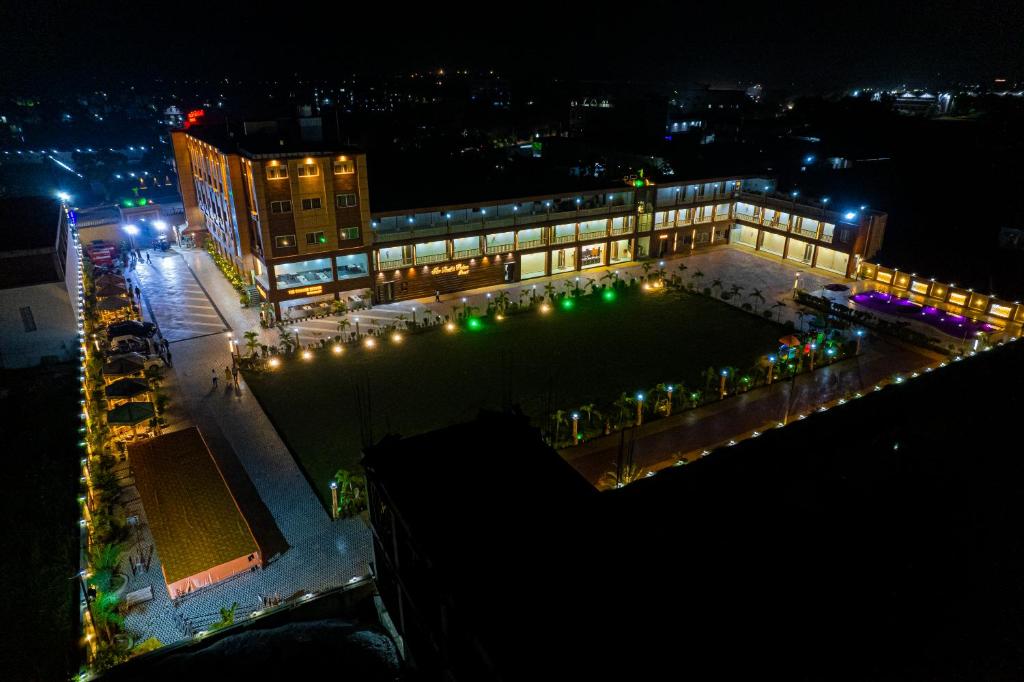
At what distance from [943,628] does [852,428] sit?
7895mm

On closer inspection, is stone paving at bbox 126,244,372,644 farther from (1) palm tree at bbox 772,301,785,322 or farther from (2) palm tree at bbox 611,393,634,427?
(1) palm tree at bbox 772,301,785,322

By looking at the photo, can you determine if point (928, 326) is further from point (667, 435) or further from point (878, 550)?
point (878, 550)

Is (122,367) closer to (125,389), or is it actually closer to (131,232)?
(125,389)

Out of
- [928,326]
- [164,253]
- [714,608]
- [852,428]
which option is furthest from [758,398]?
[164,253]

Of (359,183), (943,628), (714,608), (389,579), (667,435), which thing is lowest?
(667,435)

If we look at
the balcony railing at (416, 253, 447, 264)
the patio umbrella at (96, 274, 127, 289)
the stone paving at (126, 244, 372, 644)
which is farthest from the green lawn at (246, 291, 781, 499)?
the patio umbrella at (96, 274, 127, 289)

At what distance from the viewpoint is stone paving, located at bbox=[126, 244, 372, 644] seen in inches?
675

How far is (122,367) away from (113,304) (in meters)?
10.1

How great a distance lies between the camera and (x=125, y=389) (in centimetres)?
2659

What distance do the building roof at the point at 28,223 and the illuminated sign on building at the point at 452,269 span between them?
70.0 feet

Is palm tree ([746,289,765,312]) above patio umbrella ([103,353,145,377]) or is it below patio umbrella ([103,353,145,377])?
below

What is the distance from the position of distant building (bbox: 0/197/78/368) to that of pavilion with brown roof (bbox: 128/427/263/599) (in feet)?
44.7

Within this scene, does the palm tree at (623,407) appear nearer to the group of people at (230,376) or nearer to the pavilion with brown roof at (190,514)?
the pavilion with brown roof at (190,514)

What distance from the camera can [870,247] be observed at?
4372 cm
